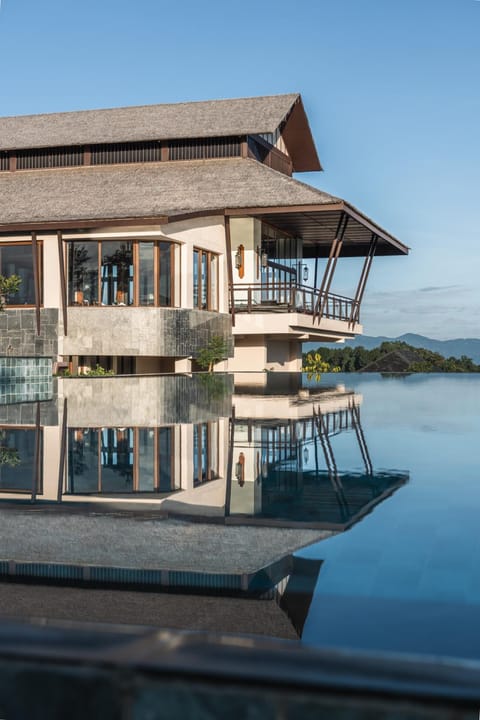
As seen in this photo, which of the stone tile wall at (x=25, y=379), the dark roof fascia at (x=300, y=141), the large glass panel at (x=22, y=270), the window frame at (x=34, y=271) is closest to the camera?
the stone tile wall at (x=25, y=379)

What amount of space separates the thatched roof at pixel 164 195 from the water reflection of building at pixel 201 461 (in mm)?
10124

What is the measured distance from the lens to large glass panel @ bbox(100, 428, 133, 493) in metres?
6.54

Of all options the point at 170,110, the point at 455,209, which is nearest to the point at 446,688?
the point at 170,110

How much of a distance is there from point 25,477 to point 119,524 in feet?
6.96

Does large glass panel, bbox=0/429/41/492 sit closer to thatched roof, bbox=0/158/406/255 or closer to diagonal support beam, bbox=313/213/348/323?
thatched roof, bbox=0/158/406/255

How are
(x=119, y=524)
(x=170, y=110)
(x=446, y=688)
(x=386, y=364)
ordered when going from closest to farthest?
(x=446, y=688) → (x=119, y=524) → (x=170, y=110) → (x=386, y=364)

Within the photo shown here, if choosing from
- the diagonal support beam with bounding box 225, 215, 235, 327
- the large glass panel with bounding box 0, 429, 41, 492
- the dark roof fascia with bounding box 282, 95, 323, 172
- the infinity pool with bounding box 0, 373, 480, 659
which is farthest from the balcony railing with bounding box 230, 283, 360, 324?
the large glass panel with bounding box 0, 429, 41, 492

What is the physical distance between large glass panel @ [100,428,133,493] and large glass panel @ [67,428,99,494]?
80mm

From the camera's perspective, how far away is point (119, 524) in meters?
4.93

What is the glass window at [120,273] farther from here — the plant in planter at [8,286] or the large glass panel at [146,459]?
the large glass panel at [146,459]

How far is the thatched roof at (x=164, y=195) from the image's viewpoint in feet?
78.5

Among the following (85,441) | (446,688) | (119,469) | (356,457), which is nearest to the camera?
(446,688)

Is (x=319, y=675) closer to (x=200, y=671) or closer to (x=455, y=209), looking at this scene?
(x=200, y=671)

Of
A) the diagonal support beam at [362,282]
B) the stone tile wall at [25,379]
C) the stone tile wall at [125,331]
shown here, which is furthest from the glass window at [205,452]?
the diagonal support beam at [362,282]
